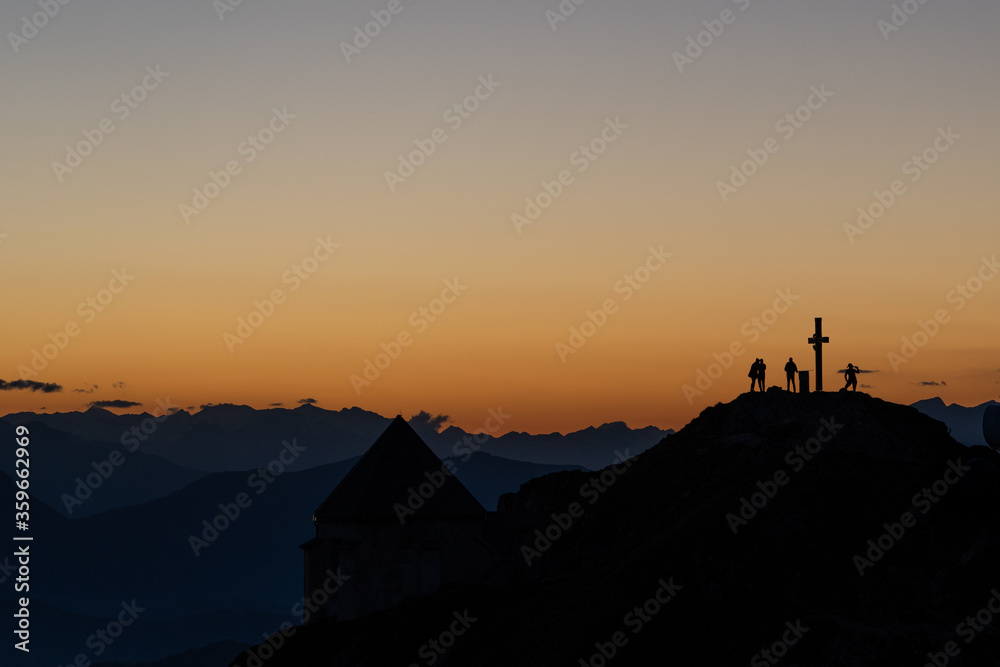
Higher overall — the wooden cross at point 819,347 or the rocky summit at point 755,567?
the wooden cross at point 819,347

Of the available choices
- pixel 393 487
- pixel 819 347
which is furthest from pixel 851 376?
pixel 393 487

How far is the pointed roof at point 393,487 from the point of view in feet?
245

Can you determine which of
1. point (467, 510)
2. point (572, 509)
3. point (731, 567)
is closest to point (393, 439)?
point (467, 510)

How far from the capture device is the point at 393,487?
248 ft

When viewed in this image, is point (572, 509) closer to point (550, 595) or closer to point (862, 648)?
point (550, 595)

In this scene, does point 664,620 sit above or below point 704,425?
below

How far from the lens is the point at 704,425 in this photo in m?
78.3

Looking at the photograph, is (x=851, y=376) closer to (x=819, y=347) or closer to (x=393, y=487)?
(x=819, y=347)

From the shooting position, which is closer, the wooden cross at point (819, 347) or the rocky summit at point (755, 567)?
the rocky summit at point (755, 567)

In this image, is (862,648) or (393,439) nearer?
(862,648)

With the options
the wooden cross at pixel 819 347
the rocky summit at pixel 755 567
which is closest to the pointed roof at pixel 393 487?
the rocky summit at pixel 755 567

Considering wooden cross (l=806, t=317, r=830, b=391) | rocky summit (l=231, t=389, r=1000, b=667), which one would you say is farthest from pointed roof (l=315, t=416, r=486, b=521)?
wooden cross (l=806, t=317, r=830, b=391)

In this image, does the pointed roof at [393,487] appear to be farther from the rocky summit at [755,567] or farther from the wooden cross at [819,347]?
the wooden cross at [819,347]

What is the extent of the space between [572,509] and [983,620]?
88.0 ft
